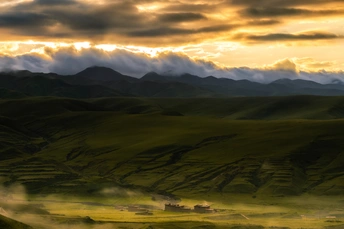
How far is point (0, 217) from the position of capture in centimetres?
17488

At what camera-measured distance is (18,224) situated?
179625mm

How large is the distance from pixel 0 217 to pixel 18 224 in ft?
21.3
